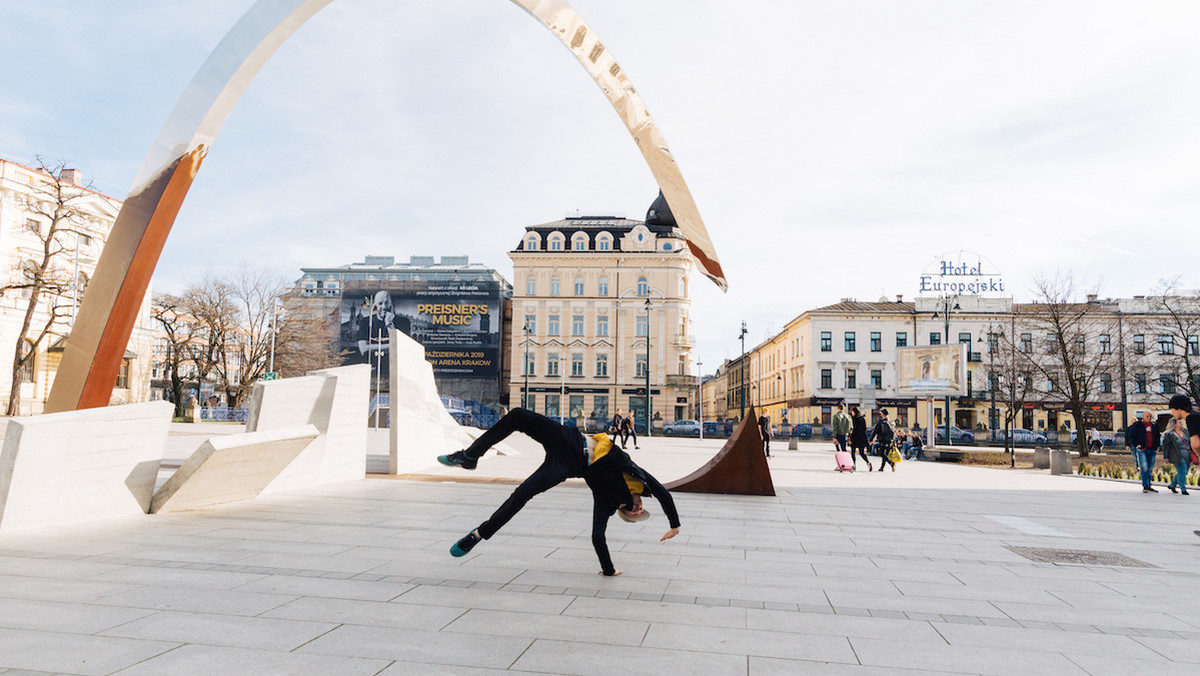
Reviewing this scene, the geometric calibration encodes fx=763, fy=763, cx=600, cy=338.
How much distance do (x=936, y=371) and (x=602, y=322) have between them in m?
35.2

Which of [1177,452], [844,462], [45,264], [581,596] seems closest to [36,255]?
[45,264]

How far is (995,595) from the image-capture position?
584cm

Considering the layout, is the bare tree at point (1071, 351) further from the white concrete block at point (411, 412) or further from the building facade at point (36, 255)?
the building facade at point (36, 255)

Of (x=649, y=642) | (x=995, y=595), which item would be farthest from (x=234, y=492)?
(x=995, y=595)

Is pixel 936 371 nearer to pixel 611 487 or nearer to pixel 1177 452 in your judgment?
pixel 1177 452

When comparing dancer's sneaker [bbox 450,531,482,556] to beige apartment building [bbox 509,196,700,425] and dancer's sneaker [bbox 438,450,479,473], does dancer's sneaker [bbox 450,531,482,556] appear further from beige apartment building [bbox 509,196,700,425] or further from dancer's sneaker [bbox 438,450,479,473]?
beige apartment building [bbox 509,196,700,425]

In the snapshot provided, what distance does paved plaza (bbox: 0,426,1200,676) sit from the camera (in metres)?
4.02

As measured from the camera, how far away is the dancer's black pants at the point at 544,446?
19.4 ft

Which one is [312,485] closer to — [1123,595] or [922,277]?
[1123,595]

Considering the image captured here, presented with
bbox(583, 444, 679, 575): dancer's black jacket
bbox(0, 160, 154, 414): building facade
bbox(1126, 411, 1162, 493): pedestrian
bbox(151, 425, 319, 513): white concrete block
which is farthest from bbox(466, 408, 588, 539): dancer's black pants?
bbox(0, 160, 154, 414): building facade

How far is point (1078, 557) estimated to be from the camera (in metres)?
7.73

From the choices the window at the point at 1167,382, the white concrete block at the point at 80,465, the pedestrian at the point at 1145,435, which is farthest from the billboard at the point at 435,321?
the white concrete block at the point at 80,465

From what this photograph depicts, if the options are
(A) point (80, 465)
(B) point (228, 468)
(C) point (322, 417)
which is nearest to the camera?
(A) point (80, 465)

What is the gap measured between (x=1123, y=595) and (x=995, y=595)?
1058 millimetres
